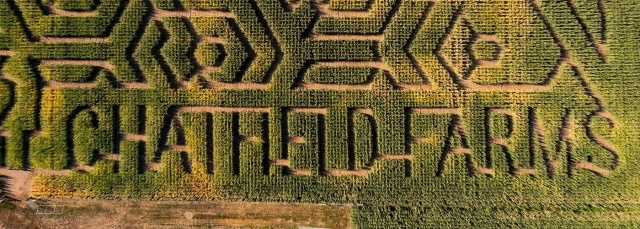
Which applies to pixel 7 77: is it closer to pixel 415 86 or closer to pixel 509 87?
pixel 415 86

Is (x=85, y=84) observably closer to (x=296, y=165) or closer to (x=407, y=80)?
(x=296, y=165)

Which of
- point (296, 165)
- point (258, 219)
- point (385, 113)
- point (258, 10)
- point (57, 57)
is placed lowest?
point (258, 219)

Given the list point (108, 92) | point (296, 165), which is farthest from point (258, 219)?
point (108, 92)

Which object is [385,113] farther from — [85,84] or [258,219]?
[85,84]

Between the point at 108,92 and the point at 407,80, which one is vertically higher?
the point at 407,80

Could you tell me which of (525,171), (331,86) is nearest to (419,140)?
(331,86)

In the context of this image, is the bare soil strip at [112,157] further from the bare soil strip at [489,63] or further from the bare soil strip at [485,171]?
the bare soil strip at [489,63]
